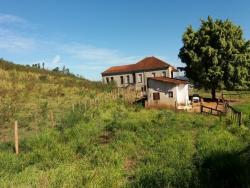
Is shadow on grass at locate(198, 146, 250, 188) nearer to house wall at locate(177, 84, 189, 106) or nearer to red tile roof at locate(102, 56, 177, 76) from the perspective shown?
house wall at locate(177, 84, 189, 106)

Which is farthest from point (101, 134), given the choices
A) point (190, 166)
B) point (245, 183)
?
point (245, 183)

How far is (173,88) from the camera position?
110 feet

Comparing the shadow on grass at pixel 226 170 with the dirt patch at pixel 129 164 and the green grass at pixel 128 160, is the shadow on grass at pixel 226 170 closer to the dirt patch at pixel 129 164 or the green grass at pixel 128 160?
the green grass at pixel 128 160

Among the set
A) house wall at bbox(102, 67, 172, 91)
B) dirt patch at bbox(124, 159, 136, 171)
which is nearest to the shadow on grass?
dirt patch at bbox(124, 159, 136, 171)

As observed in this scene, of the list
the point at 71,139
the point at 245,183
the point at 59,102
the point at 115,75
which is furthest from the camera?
the point at 115,75

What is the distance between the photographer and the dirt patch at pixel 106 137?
14345 millimetres

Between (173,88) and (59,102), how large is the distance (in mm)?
11627

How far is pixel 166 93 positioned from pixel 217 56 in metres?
8.34

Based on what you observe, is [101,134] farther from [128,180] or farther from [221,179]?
[221,179]

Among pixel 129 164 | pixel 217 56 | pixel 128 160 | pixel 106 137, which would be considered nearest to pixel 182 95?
pixel 217 56

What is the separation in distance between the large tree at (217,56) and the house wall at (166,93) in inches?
172

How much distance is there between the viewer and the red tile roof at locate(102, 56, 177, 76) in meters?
51.8

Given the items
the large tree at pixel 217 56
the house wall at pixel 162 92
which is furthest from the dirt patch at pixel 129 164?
the large tree at pixel 217 56

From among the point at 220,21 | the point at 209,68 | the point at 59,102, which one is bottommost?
the point at 59,102
